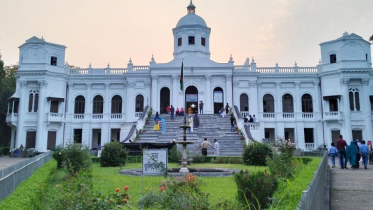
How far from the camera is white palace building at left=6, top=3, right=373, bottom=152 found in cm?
3312

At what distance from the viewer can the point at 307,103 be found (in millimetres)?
35875

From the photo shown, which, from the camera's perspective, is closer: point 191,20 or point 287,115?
point 287,115

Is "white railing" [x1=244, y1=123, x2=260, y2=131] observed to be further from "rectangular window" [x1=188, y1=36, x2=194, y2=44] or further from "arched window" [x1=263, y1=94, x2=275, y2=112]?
"rectangular window" [x1=188, y1=36, x2=194, y2=44]

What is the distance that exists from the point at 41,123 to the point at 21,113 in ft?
8.46

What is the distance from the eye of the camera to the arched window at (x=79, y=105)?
36.4 metres

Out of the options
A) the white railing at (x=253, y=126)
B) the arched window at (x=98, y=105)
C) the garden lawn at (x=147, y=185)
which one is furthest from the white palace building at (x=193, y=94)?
the garden lawn at (x=147, y=185)

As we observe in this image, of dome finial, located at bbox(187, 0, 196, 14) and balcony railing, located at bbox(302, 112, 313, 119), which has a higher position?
dome finial, located at bbox(187, 0, 196, 14)

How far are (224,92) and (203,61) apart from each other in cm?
417

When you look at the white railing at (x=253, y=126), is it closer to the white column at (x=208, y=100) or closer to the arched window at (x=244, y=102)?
the white column at (x=208, y=100)

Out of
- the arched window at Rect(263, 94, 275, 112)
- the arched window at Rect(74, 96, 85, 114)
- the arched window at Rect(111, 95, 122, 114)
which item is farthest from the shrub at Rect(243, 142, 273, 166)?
the arched window at Rect(74, 96, 85, 114)

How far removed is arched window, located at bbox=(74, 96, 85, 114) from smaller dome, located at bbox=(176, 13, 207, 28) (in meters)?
15.0

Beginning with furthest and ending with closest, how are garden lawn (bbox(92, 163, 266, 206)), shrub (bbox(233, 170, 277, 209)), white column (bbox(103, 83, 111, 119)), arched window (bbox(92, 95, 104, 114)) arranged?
arched window (bbox(92, 95, 104, 114)) → white column (bbox(103, 83, 111, 119)) → garden lawn (bbox(92, 163, 266, 206)) → shrub (bbox(233, 170, 277, 209))

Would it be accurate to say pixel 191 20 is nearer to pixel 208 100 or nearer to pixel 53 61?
pixel 208 100

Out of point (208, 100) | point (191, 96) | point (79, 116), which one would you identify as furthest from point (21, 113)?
point (208, 100)
